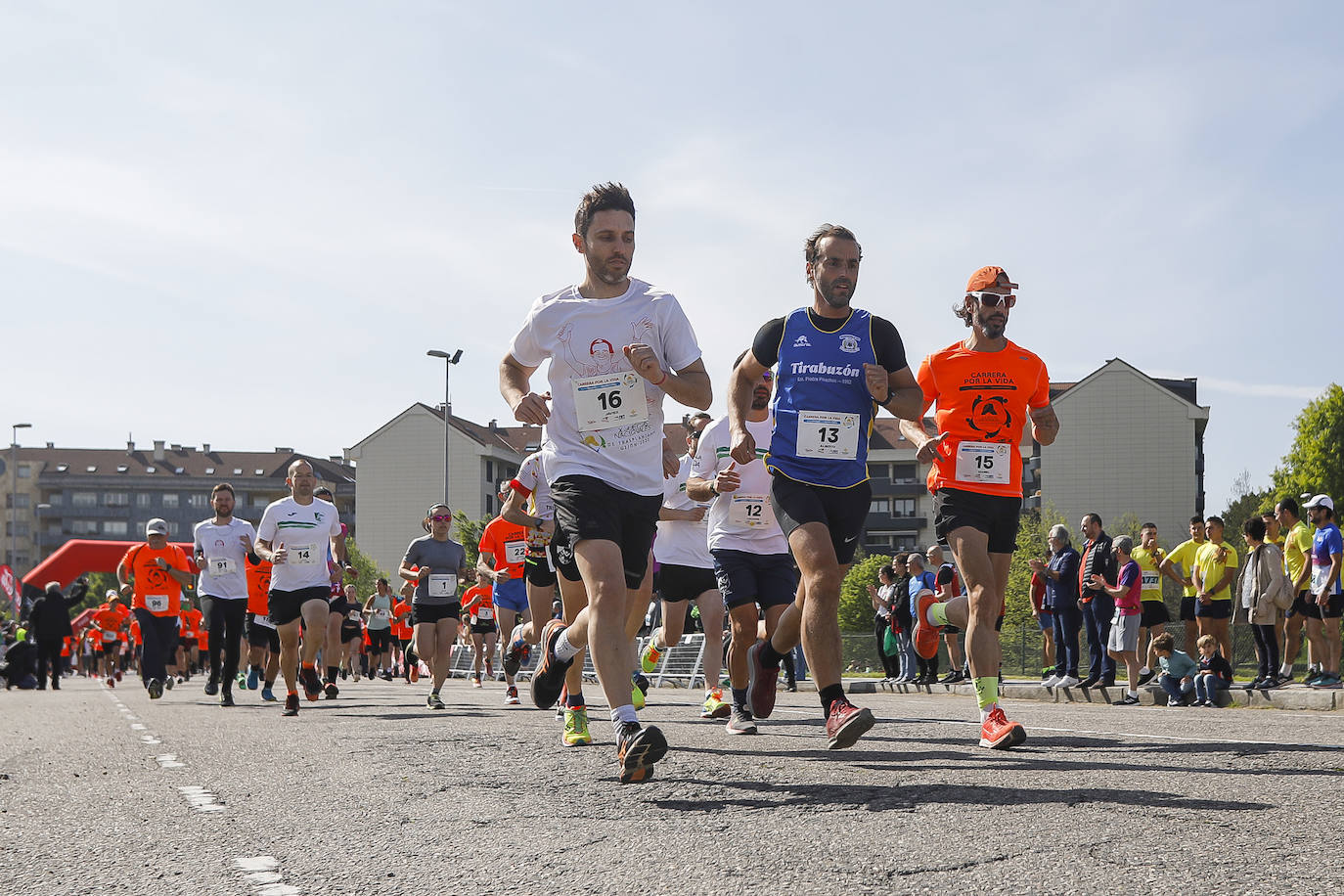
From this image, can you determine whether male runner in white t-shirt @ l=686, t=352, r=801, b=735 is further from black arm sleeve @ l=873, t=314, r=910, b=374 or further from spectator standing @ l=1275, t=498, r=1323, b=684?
spectator standing @ l=1275, t=498, r=1323, b=684

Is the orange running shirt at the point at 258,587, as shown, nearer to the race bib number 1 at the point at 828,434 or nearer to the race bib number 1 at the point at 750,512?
the race bib number 1 at the point at 750,512

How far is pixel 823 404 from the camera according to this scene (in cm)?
682

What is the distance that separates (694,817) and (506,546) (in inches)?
361

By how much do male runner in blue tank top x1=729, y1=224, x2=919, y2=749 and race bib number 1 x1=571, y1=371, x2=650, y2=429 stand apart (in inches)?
38.0

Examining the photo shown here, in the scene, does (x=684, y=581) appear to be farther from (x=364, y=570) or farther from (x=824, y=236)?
(x=364, y=570)

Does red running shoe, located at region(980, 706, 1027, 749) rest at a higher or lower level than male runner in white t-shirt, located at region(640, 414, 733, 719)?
lower

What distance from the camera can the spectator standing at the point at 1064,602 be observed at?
15.5 metres

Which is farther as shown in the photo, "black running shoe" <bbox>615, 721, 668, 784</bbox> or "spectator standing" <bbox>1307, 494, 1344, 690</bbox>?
"spectator standing" <bbox>1307, 494, 1344, 690</bbox>

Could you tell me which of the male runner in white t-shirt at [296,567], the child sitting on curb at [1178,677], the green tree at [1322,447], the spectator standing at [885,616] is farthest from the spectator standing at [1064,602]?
the green tree at [1322,447]

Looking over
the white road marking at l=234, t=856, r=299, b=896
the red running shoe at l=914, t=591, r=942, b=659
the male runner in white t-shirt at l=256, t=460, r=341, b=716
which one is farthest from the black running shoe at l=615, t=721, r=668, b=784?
the male runner in white t-shirt at l=256, t=460, r=341, b=716

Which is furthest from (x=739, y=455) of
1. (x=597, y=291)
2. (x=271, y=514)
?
(x=271, y=514)

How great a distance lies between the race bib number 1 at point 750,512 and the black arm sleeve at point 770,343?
1.95 meters

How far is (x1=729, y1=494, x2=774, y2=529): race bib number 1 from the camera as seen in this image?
8.90 m

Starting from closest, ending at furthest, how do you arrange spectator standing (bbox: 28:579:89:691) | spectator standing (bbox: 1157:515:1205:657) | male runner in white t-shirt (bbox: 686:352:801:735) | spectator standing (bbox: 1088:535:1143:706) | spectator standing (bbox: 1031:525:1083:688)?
male runner in white t-shirt (bbox: 686:352:801:735), spectator standing (bbox: 1088:535:1143:706), spectator standing (bbox: 1031:525:1083:688), spectator standing (bbox: 1157:515:1205:657), spectator standing (bbox: 28:579:89:691)
